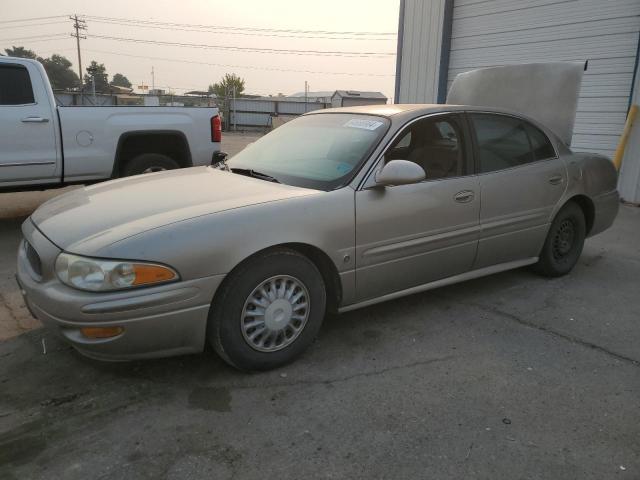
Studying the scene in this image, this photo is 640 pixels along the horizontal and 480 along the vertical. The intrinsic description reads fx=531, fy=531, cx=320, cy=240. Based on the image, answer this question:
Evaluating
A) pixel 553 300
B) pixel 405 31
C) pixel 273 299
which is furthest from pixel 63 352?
pixel 405 31

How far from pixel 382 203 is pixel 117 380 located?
1863 mm

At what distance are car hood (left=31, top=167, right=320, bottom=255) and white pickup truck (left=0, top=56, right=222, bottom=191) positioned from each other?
290 cm

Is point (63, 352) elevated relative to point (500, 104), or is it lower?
lower

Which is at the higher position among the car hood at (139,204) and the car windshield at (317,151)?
the car windshield at (317,151)

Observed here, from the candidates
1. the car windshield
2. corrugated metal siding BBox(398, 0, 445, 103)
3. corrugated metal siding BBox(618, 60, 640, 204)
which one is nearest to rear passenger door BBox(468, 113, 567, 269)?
the car windshield

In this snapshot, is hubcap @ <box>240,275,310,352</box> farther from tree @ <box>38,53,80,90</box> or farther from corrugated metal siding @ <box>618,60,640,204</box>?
tree @ <box>38,53,80,90</box>

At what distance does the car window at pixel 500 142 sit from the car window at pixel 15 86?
501 centimetres

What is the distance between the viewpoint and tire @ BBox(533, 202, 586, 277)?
179 inches

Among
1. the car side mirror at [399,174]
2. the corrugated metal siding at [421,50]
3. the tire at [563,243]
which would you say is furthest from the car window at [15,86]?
the corrugated metal siding at [421,50]

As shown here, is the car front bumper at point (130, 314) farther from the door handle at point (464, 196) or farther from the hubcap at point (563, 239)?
the hubcap at point (563, 239)

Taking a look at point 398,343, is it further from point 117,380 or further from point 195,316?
point 117,380

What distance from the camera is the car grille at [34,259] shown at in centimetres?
288

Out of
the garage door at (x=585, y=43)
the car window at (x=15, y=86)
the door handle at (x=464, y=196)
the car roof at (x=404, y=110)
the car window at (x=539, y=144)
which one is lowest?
the door handle at (x=464, y=196)

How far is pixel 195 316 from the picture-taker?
107 inches
